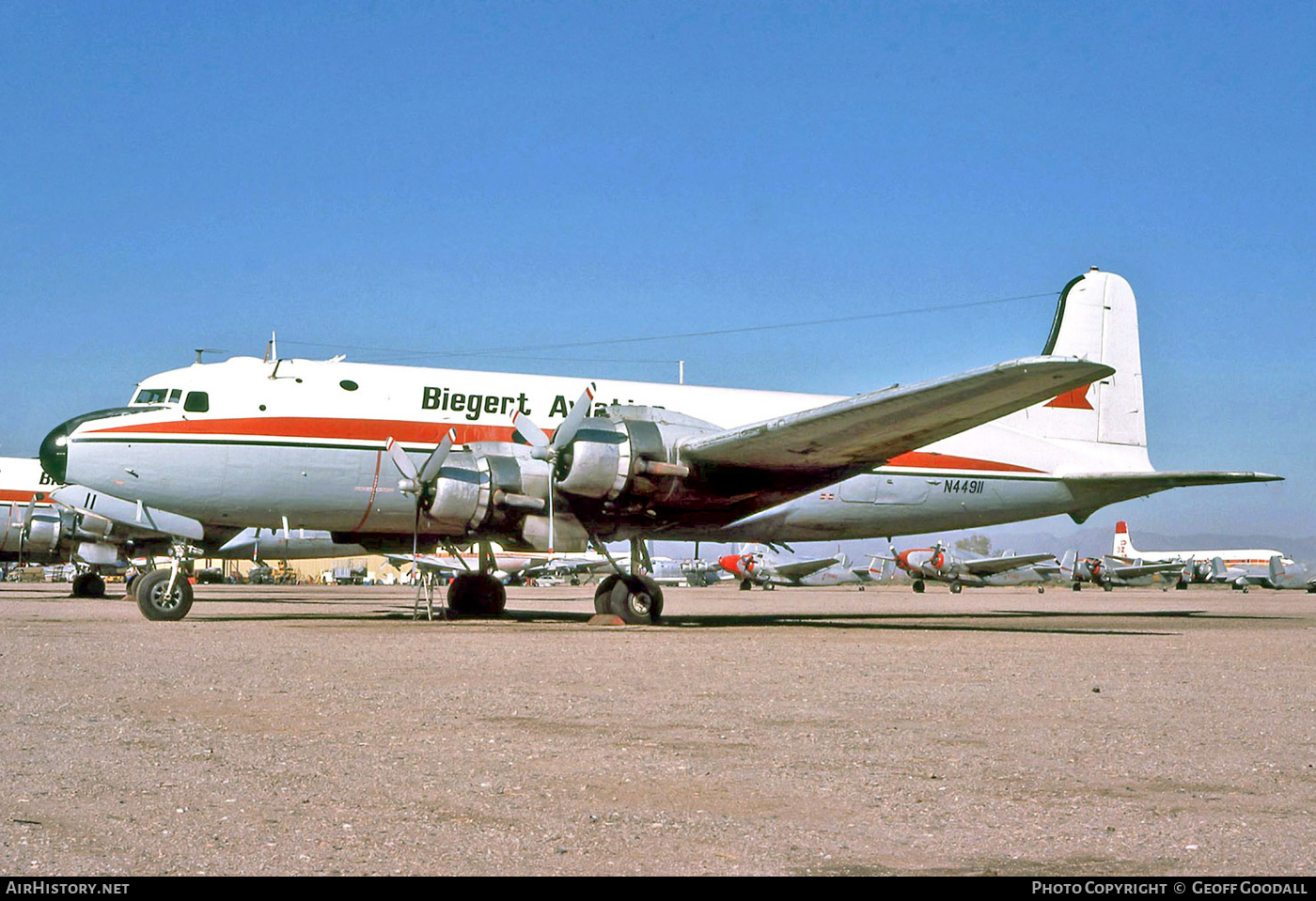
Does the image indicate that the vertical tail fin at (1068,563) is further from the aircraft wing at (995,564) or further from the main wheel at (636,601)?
the main wheel at (636,601)

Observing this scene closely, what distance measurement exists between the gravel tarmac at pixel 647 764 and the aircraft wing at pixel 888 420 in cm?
452

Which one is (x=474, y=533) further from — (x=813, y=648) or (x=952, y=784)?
(x=952, y=784)

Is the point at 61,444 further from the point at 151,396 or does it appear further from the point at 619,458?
the point at 619,458

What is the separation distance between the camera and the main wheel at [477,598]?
2238 cm

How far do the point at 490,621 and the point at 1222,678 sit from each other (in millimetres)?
12339

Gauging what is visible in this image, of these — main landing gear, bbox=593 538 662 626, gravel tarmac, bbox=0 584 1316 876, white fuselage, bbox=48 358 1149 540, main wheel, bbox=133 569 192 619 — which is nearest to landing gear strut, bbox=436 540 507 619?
white fuselage, bbox=48 358 1149 540

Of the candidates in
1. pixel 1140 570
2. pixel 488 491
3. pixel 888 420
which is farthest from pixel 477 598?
pixel 1140 570

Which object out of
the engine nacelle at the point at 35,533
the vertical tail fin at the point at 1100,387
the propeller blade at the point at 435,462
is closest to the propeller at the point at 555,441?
the propeller blade at the point at 435,462

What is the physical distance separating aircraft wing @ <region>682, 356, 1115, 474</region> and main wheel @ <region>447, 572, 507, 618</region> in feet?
20.8

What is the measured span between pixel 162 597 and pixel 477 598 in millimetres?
5778

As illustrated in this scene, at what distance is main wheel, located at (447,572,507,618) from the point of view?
22375 mm

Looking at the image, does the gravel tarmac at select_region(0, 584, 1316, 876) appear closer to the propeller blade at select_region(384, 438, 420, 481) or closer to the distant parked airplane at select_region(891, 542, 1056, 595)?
the propeller blade at select_region(384, 438, 420, 481)

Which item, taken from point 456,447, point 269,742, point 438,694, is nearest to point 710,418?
point 456,447

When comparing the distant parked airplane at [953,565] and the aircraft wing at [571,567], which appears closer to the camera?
the distant parked airplane at [953,565]
